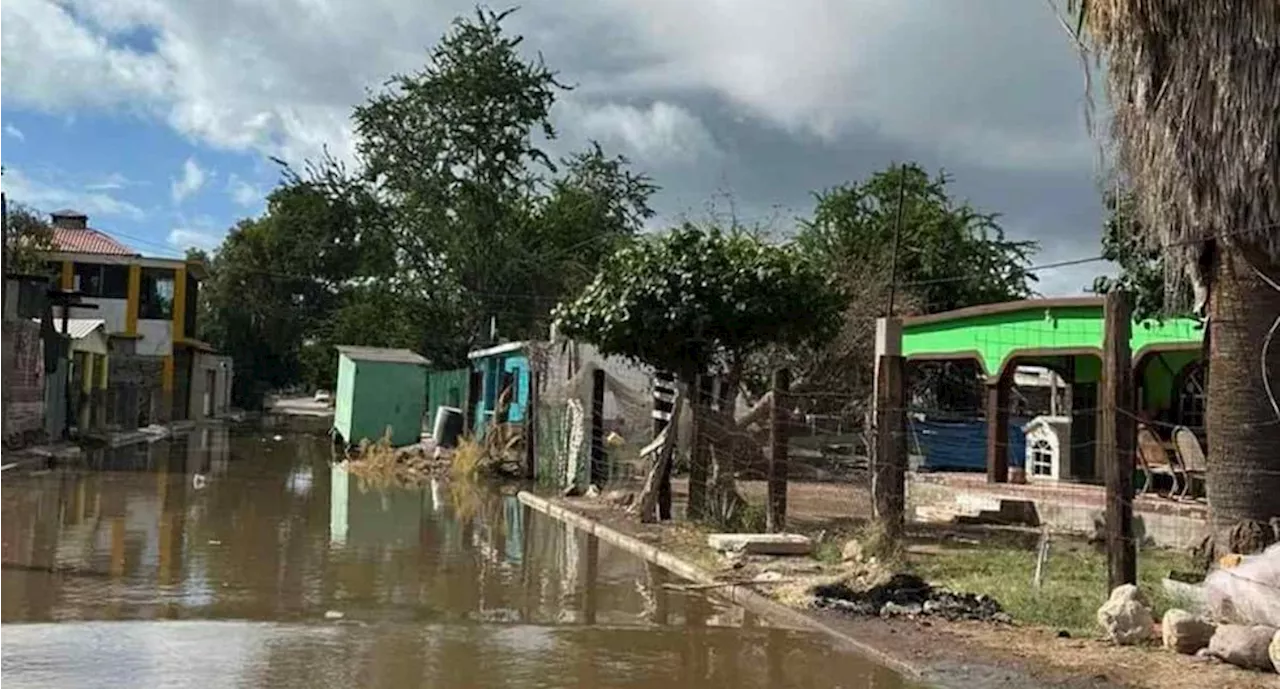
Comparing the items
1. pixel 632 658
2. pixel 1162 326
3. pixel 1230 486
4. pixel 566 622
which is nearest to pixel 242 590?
pixel 566 622

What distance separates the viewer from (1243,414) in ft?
34.6

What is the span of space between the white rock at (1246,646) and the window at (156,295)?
157 feet

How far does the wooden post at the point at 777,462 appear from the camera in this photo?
1495 cm

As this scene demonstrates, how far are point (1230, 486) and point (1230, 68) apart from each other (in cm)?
331

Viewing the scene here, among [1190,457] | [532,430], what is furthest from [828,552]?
[532,430]

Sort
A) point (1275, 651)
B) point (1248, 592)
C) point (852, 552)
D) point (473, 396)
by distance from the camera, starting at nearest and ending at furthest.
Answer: point (1275, 651) → point (1248, 592) → point (852, 552) → point (473, 396)

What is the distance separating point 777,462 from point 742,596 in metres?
3.23

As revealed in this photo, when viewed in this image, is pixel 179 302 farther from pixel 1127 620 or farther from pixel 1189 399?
pixel 1127 620

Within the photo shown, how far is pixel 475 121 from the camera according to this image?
45.8 metres

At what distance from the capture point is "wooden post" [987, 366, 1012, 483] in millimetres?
20156

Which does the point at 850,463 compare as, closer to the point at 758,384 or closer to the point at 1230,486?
the point at 758,384

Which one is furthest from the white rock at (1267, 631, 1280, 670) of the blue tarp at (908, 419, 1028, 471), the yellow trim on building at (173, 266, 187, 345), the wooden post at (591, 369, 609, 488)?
the yellow trim on building at (173, 266, 187, 345)

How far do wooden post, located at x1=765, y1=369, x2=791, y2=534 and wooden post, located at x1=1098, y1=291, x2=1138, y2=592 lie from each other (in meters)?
5.16

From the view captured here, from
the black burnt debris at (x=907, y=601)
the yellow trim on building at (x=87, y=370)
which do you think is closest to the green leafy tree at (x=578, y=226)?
the yellow trim on building at (x=87, y=370)
